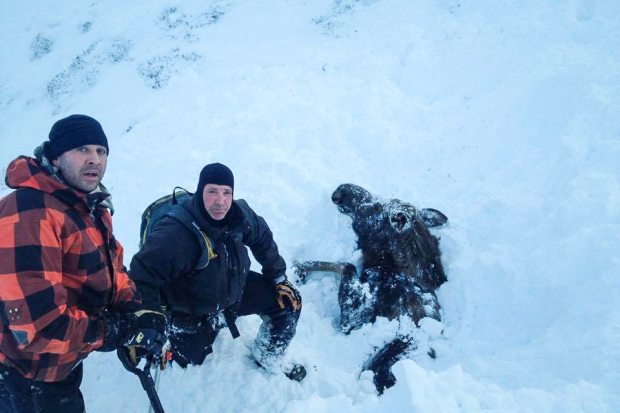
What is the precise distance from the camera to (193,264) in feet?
11.0

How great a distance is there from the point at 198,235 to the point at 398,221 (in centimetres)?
293

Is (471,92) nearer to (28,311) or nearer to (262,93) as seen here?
(262,93)

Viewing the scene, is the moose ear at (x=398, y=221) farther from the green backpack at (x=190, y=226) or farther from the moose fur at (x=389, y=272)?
the green backpack at (x=190, y=226)

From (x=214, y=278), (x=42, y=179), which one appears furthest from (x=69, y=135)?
(x=214, y=278)

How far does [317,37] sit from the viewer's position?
11.3m

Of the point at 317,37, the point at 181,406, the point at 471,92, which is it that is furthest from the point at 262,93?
the point at 181,406

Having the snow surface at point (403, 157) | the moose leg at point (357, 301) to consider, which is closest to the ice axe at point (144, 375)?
the snow surface at point (403, 157)

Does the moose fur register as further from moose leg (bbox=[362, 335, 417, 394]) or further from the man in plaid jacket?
the man in plaid jacket

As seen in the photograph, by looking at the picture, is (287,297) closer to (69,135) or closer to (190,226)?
(190,226)

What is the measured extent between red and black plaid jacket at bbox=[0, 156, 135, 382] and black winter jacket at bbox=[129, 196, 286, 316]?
40 cm

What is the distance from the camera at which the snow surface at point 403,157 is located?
3867 millimetres

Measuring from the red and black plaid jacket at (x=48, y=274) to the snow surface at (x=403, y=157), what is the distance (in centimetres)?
180

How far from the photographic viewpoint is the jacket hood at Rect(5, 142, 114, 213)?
2199 millimetres

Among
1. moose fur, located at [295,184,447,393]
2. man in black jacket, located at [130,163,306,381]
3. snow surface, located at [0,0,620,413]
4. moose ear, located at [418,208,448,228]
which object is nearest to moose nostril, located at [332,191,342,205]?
snow surface, located at [0,0,620,413]
